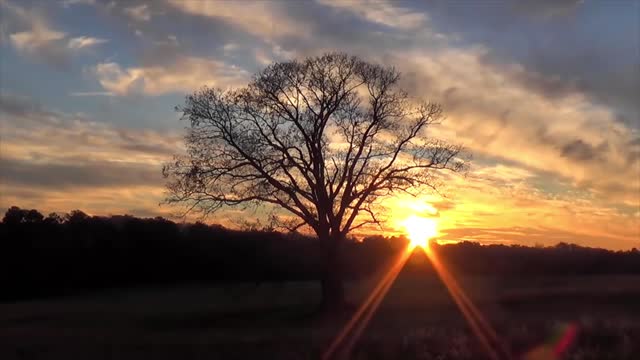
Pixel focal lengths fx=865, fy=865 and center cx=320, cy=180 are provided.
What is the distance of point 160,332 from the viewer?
3369cm

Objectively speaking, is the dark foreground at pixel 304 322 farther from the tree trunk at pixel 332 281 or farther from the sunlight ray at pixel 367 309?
the tree trunk at pixel 332 281

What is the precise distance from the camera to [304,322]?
3772cm

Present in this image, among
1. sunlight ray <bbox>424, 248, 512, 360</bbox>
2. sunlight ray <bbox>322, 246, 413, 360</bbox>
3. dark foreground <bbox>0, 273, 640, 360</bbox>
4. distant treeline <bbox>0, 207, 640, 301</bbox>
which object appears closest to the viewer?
sunlight ray <bbox>424, 248, 512, 360</bbox>

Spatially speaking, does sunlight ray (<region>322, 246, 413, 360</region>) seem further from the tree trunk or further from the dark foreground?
the tree trunk

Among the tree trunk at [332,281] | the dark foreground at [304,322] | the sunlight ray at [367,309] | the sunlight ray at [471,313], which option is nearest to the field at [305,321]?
the dark foreground at [304,322]

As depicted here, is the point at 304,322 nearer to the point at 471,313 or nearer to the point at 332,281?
the point at 332,281

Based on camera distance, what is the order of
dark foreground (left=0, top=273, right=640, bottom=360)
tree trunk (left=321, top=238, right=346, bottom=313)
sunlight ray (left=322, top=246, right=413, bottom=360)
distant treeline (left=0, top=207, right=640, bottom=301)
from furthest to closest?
distant treeline (left=0, top=207, right=640, bottom=301) → tree trunk (left=321, top=238, right=346, bottom=313) → sunlight ray (left=322, top=246, right=413, bottom=360) → dark foreground (left=0, top=273, right=640, bottom=360)

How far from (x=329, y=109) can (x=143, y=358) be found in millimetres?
20856

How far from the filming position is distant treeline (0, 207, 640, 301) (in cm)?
6412

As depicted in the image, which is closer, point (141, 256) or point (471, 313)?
point (471, 313)

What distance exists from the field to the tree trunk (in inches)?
51.4

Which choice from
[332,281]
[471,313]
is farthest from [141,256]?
[471,313]

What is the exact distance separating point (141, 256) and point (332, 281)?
3039 cm

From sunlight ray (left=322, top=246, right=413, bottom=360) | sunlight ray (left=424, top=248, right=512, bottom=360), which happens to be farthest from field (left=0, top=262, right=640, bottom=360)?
sunlight ray (left=322, top=246, right=413, bottom=360)
